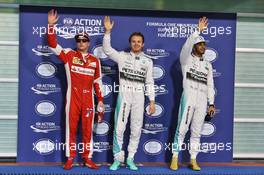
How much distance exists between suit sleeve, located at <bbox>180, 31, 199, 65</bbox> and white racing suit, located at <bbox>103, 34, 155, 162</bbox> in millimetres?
454

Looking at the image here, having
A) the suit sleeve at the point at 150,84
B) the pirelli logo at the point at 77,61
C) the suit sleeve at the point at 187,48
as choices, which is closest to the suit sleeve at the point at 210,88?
the suit sleeve at the point at 187,48

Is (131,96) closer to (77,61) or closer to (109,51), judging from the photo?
(109,51)

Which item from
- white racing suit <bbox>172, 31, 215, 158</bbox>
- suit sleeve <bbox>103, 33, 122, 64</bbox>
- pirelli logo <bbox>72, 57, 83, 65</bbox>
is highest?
suit sleeve <bbox>103, 33, 122, 64</bbox>

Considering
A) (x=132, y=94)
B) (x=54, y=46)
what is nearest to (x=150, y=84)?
(x=132, y=94)

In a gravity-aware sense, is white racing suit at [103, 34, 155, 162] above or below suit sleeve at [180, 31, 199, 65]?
below

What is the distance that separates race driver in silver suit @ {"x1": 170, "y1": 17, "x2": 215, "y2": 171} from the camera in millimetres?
6363

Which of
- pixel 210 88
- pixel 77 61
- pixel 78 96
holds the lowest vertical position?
pixel 78 96

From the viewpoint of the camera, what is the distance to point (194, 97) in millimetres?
6375

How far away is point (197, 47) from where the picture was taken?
6.35 m

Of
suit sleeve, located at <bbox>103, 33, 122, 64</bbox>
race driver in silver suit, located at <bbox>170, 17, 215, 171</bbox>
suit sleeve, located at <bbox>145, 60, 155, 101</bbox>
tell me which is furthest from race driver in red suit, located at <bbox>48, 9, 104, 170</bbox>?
race driver in silver suit, located at <bbox>170, 17, 215, 171</bbox>

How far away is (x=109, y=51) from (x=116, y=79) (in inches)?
24.3

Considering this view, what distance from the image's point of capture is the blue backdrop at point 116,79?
21.6ft

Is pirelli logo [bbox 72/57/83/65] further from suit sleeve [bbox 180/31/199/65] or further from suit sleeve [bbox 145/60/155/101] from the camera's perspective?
suit sleeve [bbox 180/31/199/65]

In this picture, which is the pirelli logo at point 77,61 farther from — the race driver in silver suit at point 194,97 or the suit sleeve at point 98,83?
the race driver in silver suit at point 194,97
